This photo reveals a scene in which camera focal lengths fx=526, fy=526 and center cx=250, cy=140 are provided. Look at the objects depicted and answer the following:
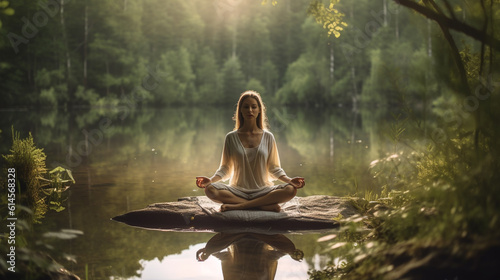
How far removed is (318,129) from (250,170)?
606 inches

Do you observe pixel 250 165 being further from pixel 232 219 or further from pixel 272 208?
pixel 232 219

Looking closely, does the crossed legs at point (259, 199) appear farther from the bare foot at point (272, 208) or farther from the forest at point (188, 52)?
the forest at point (188, 52)

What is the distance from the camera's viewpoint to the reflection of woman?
19.9ft

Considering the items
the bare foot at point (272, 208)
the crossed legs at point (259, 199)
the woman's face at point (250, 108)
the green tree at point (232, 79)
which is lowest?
the bare foot at point (272, 208)

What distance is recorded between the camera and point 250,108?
6.45 m

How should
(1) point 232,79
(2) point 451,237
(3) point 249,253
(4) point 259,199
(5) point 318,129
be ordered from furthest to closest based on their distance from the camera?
(1) point 232,79, (5) point 318,129, (4) point 259,199, (3) point 249,253, (2) point 451,237

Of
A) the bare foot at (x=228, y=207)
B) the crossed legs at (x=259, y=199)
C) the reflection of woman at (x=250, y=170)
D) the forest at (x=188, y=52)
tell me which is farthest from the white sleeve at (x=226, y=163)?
the forest at (x=188, y=52)

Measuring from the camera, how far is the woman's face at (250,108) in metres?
6.45

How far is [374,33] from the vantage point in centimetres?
4419

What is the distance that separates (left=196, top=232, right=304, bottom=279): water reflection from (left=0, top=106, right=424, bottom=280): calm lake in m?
0.03

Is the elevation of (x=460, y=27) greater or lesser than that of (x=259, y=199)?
greater

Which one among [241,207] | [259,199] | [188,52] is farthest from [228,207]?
[188,52]

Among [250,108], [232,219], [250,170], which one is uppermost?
[250,108]

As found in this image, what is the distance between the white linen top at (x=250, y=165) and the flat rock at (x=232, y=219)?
0.40 m
